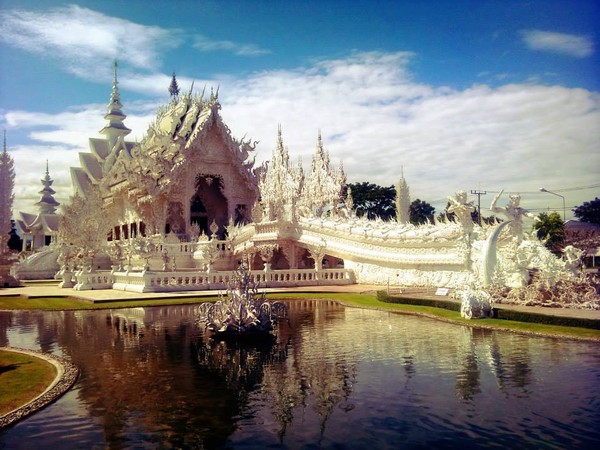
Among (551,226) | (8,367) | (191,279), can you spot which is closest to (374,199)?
(551,226)

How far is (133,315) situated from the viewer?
1772cm

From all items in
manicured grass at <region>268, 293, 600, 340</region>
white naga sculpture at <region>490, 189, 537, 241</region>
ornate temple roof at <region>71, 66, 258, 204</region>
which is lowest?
manicured grass at <region>268, 293, 600, 340</region>

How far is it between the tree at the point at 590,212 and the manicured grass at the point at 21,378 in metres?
60.6

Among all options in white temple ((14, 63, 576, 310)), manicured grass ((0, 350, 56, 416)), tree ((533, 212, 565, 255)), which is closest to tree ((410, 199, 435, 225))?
tree ((533, 212, 565, 255))

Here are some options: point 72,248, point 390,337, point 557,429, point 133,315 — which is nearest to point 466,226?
point 390,337

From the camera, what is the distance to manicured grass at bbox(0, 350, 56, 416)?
27.0 ft

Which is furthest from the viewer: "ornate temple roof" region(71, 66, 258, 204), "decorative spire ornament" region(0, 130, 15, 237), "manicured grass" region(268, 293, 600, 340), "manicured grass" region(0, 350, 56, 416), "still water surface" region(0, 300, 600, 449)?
"ornate temple roof" region(71, 66, 258, 204)

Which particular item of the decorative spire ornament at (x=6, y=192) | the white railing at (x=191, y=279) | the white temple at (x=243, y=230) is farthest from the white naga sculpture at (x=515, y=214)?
the decorative spire ornament at (x=6, y=192)

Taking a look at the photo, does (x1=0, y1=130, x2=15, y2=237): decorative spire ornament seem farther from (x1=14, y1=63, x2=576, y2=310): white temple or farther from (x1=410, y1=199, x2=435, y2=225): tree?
(x1=410, y1=199, x2=435, y2=225): tree

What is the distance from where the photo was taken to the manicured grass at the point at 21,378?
824cm

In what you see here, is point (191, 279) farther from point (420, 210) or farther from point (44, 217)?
point (420, 210)

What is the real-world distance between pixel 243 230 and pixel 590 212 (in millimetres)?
43307

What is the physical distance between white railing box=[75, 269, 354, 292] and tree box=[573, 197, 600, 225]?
43080 millimetres

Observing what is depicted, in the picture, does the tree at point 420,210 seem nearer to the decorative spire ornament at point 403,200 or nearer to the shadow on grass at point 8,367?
the decorative spire ornament at point 403,200
